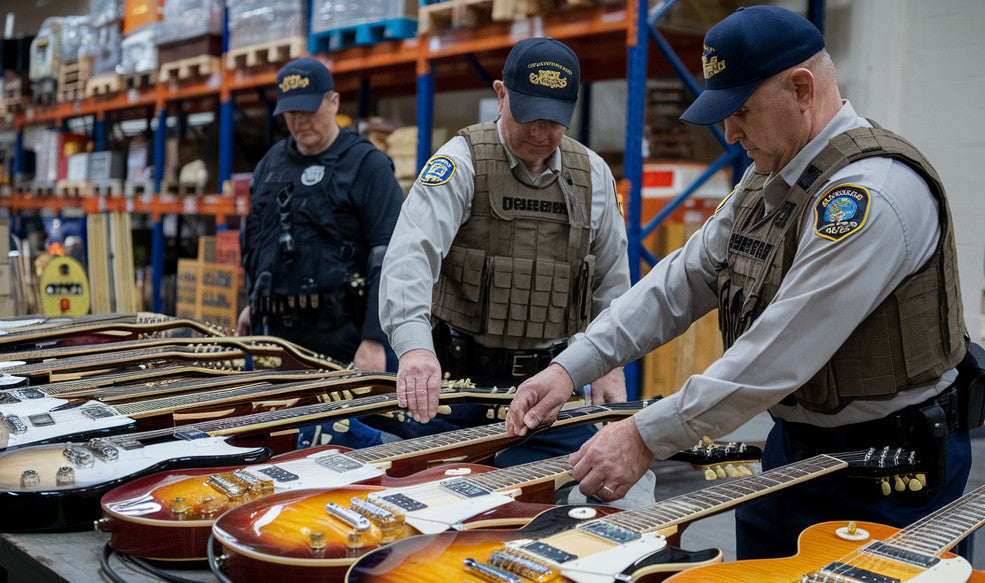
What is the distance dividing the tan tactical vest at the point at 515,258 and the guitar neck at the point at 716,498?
1027 mm

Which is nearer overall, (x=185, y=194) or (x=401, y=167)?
(x=401, y=167)

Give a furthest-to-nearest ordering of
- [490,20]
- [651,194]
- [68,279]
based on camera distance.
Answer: [68,279] → [651,194] → [490,20]

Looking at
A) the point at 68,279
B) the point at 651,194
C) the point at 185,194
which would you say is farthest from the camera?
the point at 185,194

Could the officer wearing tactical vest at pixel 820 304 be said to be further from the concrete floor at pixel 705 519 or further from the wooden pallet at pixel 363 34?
the wooden pallet at pixel 363 34

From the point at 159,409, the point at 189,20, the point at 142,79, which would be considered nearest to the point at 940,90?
the point at 159,409

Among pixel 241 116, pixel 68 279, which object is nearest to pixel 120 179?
pixel 241 116

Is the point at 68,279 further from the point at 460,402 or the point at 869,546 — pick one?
the point at 869,546

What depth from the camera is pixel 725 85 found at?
1.40m

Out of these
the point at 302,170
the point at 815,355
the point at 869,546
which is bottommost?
the point at 869,546

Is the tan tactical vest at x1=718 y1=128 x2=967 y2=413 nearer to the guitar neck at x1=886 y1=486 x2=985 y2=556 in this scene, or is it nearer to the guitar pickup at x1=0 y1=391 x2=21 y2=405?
the guitar neck at x1=886 y1=486 x2=985 y2=556

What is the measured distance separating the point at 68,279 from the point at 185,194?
140 centimetres

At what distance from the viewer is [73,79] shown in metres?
8.66

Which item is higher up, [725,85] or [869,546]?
[725,85]

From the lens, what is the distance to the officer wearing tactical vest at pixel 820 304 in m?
1.30
